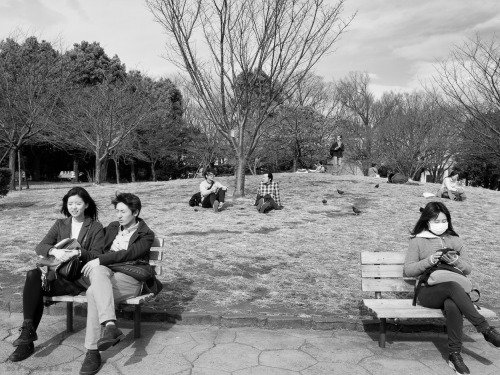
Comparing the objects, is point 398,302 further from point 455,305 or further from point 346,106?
point 346,106

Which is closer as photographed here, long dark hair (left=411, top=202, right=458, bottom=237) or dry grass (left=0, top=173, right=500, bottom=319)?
long dark hair (left=411, top=202, right=458, bottom=237)

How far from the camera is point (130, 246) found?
12.0 ft

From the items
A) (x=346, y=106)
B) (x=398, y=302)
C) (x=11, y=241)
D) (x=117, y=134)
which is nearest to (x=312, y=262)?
(x=398, y=302)

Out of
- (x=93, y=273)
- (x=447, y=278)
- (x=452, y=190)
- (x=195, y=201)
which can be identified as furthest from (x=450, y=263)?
(x=452, y=190)

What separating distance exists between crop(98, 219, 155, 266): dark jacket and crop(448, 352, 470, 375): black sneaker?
2.43 meters

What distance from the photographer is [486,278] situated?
5711 mm

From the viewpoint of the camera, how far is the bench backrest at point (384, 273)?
3.94 m

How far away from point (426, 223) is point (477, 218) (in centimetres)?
806

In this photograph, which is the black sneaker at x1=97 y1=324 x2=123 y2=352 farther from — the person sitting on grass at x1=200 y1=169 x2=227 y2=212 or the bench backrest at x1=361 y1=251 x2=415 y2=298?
the person sitting on grass at x1=200 y1=169 x2=227 y2=212

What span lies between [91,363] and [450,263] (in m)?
2.82

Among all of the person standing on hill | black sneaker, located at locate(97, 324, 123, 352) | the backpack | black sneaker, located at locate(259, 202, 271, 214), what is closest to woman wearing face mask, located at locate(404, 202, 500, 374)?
black sneaker, located at locate(97, 324, 123, 352)

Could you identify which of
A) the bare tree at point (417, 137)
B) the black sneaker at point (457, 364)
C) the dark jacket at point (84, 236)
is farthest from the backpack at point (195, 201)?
the bare tree at point (417, 137)

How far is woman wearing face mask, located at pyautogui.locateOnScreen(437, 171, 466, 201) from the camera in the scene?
13.7m

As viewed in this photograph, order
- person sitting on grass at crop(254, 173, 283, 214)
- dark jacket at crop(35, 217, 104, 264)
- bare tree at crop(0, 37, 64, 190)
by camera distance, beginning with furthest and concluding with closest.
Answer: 1. bare tree at crop(0, 37, 64, 190)
2. person sitting on grass at crop(254, 173, 283, 214)
3. dark jacket at crop(35, 217, 104, 264)
